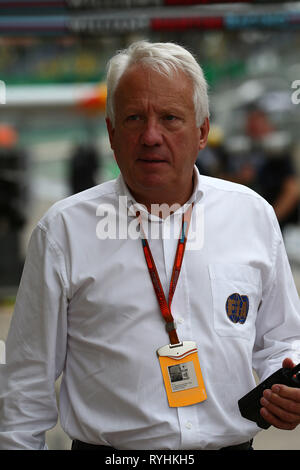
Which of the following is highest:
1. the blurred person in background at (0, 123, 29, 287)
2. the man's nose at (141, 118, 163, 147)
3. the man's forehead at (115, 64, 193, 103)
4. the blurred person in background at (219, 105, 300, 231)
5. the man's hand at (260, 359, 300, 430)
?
the man's forehead at (115, 64, 193, 103)

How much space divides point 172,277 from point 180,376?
274mm

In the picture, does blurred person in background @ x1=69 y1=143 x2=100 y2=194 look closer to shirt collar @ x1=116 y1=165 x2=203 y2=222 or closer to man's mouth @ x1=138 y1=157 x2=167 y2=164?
shirt collar @ x1=116 y1=165 x2=203 y2=222

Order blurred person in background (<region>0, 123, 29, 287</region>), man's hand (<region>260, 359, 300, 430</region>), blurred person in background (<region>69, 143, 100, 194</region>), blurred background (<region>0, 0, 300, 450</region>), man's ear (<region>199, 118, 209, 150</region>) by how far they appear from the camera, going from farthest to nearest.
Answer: blurred person in background (<region>69, 143, 100, 194</region>), blurred person in background (<region>0, 123, 29, 287</region>), blurred background (<region>0, 0, 300, 450</region>), man's ear (<region>199, 118, 209, 150</region>), man's hand (<region>260, 359, 300, 430</region>)

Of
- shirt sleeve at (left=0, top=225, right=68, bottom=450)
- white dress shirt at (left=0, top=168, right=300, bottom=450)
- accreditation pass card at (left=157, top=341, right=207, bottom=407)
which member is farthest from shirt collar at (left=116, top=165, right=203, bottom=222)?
accreditation pass card at (left=157, top=341, right=207, bottom=407)

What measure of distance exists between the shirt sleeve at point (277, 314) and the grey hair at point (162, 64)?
43 centimetres

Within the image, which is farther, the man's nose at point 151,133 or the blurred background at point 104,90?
the blurred background at point 104,90

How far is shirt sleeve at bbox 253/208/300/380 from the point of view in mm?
2012

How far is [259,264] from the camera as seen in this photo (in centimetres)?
196

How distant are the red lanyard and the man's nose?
24 centimetres

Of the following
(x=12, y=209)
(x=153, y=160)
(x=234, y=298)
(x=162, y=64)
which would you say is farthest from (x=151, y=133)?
(x=12, y=209)

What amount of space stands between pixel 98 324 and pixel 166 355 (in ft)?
0.69

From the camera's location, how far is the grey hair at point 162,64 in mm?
1855

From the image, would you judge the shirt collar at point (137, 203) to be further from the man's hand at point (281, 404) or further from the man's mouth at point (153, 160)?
the man's hand at point (281, 404)

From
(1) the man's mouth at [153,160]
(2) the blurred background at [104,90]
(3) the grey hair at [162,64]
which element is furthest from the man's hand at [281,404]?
(2) the blurred background at [104,90]
